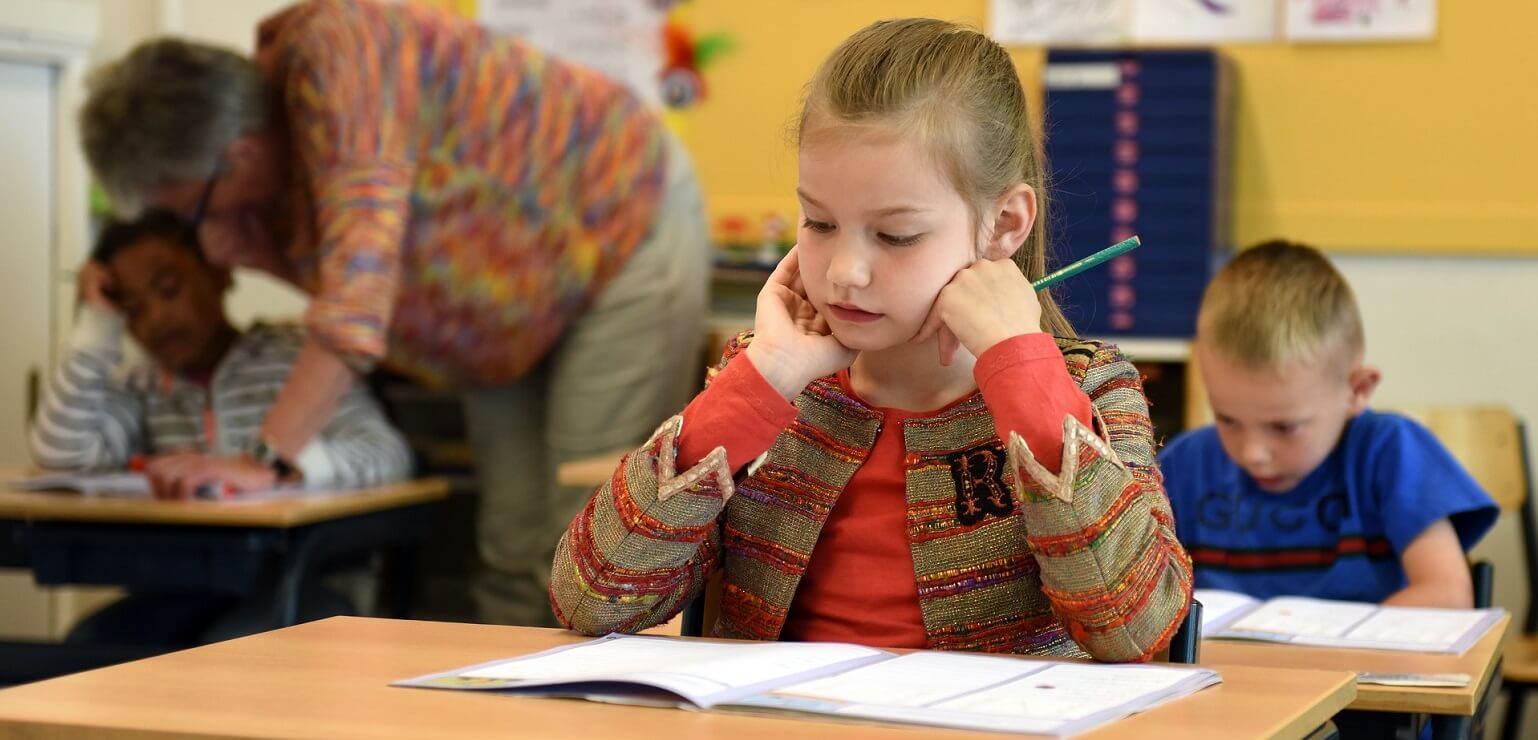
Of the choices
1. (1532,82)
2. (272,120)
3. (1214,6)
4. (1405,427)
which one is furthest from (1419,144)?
(272,120)

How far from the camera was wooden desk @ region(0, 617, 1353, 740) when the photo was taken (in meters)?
0.94

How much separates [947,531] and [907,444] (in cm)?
9

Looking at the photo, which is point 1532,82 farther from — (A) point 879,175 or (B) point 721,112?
(A) point 879,175

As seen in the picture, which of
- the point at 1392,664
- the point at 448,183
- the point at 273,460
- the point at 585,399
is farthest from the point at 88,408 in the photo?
the point at 1392,664

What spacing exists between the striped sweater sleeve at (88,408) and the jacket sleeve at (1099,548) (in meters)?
2.60

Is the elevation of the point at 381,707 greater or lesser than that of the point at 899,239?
lesser

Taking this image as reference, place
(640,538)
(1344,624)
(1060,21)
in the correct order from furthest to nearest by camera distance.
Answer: (1060,21), (1344,624), (640,538)

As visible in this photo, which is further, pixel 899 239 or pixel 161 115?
pixel 161 115

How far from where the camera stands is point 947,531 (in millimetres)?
1377

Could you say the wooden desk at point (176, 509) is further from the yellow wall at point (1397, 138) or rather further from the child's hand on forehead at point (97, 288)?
the yellow wall at point (1397, 138)

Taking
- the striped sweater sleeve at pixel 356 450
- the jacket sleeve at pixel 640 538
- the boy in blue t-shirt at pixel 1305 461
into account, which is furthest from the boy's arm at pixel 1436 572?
the striped sweater sleeve at pixel 356 450

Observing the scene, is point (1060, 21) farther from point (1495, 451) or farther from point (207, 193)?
point (207, 193)

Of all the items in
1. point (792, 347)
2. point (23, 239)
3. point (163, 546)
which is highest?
point (792, 347)

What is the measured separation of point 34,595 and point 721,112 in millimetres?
2129
